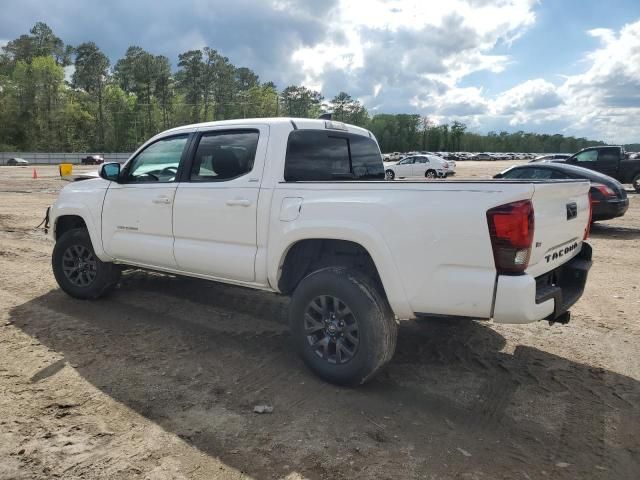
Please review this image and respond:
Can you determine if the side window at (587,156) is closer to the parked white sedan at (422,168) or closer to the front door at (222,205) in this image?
the parked white sedan at (422,168)

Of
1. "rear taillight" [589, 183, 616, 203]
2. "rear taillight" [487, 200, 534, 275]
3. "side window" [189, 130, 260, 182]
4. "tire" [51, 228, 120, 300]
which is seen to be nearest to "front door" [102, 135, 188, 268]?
"side window" [189, 130, 260, 182]

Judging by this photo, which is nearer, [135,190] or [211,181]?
[211,181]

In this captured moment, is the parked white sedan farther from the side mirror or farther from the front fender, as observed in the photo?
the side mirror

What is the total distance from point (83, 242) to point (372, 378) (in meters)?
3.71

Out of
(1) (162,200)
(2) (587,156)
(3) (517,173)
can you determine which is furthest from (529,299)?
(2) (587,156)

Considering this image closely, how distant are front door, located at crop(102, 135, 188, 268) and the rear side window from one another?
124 centimetres

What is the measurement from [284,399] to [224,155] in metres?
2.16

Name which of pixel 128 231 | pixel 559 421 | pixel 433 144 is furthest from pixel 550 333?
pixel 433 144

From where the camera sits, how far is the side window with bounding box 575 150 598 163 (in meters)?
17.5

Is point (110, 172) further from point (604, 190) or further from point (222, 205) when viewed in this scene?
point (604, 190)

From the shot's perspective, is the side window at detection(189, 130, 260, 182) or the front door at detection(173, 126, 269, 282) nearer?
the front door at detection(173, 126, 269, 282)

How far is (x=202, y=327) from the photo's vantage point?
195 inches

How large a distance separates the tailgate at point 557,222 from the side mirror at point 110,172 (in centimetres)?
407

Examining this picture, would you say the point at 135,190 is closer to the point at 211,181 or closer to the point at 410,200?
the point at 211,181
